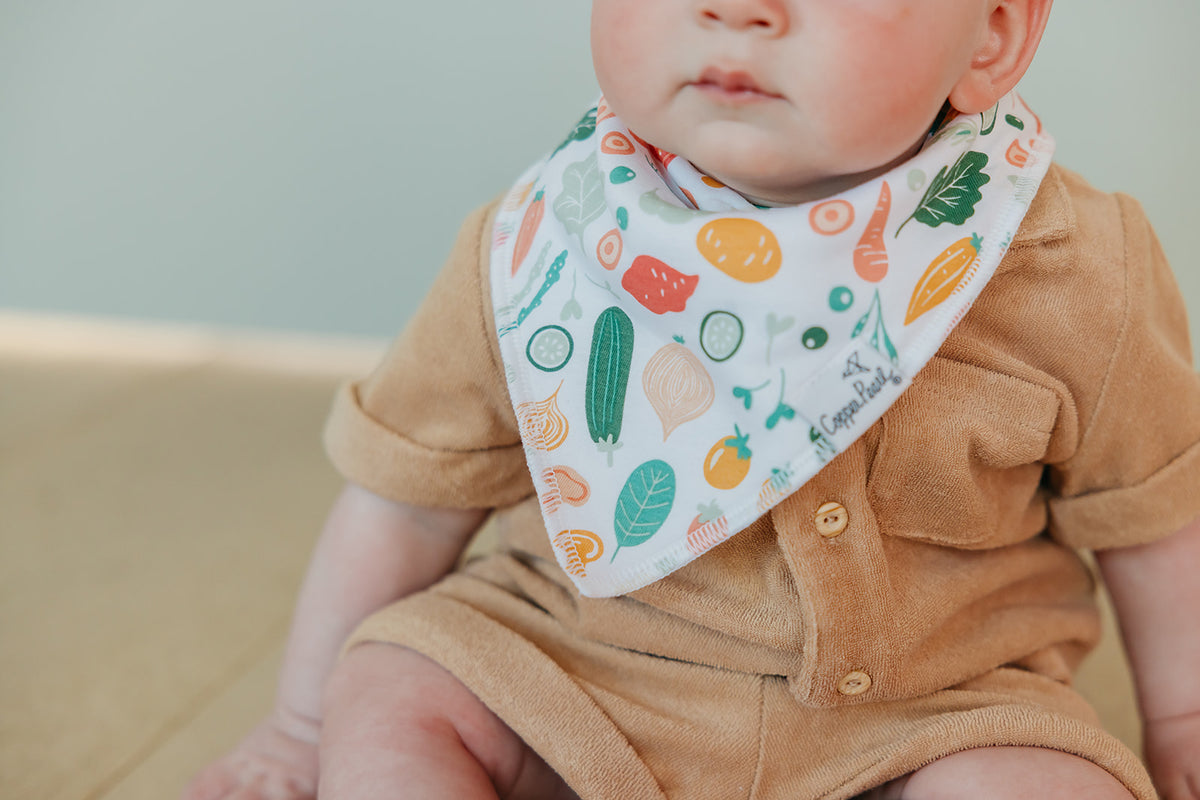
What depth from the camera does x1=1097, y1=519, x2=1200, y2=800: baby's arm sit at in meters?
0.63

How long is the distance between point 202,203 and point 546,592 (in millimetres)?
828

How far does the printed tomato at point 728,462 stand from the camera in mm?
539

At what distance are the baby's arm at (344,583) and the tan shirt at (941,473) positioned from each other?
0.11 ft

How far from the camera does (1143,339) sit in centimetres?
58

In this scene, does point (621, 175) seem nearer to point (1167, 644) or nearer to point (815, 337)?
point (815, 337)

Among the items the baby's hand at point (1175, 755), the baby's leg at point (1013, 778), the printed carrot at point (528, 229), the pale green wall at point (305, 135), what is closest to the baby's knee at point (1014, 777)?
the baby's leg at point (1013, 778)

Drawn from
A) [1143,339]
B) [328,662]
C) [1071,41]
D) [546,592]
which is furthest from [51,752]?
[1071,41]

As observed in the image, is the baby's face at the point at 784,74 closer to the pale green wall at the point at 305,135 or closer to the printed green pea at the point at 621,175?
the printed green pea at the point at 621,175

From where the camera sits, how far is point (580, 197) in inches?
23.2

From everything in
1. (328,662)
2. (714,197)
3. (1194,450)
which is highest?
(714,197)

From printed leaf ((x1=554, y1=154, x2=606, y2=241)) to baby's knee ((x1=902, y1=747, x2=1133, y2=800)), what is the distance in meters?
0.30

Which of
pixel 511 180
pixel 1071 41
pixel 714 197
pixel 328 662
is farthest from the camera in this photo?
pixel 511 180

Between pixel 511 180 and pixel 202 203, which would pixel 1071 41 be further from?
pixel 202 203

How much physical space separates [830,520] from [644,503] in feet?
0.28
